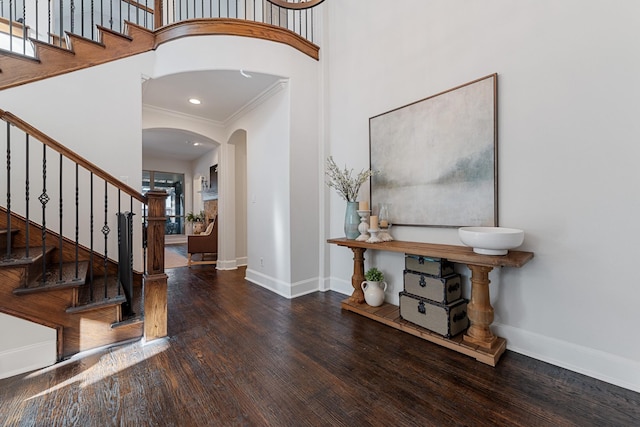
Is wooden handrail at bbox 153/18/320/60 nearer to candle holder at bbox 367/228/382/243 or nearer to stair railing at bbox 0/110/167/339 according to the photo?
stair railing at bbox 0/110/167/339

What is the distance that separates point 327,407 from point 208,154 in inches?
278

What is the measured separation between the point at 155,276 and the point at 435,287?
7.28ft

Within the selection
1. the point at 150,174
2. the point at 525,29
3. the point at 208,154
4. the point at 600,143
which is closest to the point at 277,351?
the point at 600,143

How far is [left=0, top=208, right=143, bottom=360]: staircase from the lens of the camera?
169 centimetres

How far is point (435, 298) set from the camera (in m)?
2.07

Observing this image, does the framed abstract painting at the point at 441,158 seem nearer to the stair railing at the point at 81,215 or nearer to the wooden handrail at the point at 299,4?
the wooden handrail at the point at 299,4

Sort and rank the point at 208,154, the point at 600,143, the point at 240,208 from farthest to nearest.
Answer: the point at 208,154, the point at 240,208, the point at 600,143

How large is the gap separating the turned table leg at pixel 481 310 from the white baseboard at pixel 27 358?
289 centimetres

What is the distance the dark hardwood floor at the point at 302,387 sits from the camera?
1311 millimetres

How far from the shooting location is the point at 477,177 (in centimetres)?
210

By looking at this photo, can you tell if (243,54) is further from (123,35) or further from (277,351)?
(277,351)

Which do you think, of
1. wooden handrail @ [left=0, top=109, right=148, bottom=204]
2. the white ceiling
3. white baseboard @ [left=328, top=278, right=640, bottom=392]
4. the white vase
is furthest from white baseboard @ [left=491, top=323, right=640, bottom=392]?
the white ceiling

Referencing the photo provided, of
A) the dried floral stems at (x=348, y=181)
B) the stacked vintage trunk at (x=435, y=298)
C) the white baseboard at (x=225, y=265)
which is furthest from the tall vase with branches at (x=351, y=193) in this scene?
the white baseboard at (x=225, y=265)

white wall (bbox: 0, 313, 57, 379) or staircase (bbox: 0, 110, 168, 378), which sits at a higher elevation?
staircase (bbox: 0, 110, 168, 378)
